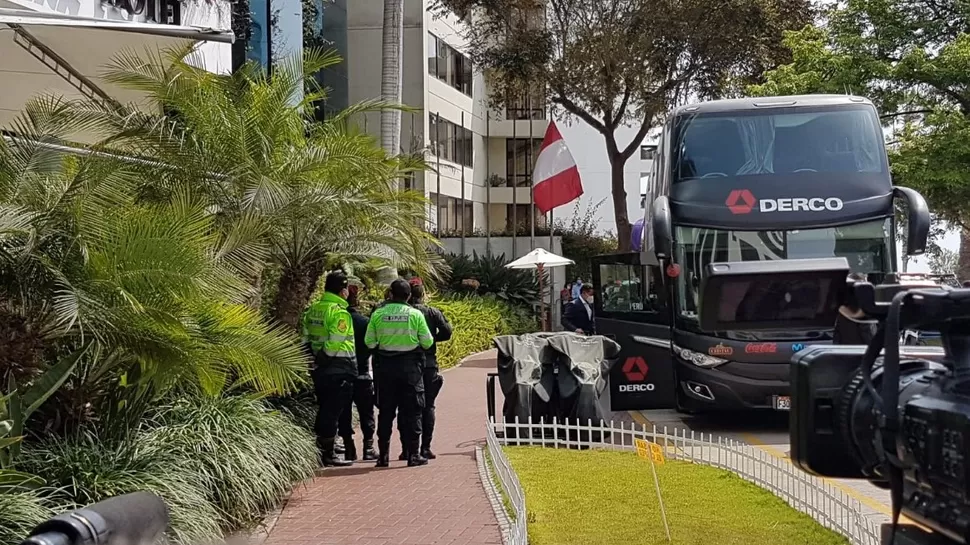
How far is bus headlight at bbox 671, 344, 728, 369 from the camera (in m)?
12.8

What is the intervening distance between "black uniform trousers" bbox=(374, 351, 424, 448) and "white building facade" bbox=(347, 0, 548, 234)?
19505 millimetres

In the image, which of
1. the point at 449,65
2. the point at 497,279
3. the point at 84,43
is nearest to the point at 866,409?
the point at 84,43

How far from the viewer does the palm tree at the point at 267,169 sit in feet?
33.8

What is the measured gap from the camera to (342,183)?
11344 millimetres

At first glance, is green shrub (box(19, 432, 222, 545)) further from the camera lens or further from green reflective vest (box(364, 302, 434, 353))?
the camera lens

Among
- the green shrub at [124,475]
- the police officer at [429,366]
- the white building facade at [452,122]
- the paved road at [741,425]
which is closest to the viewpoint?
the green shrub at [124,475]

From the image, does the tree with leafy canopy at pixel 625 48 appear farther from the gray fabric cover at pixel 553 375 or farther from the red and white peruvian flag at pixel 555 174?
the gray fabric cover at pixel 553 375

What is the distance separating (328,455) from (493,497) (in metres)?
2.28

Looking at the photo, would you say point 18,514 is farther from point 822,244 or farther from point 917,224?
point 917,224

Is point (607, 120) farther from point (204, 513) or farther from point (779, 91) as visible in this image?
point (204, 513)

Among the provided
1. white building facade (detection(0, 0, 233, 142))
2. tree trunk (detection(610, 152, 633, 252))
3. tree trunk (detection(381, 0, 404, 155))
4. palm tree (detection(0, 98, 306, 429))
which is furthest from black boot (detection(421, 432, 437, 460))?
tree trunk (detection(610, 152, 633, 252))

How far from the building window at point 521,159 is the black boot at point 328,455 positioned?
35.3 metres

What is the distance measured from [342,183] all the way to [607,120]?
19393 mm

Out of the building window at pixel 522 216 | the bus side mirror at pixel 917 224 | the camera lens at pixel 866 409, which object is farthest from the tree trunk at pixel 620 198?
the camera lens at pixel 866 409
